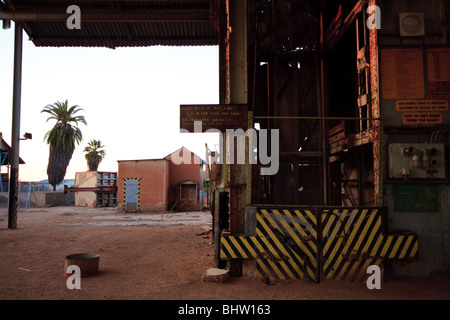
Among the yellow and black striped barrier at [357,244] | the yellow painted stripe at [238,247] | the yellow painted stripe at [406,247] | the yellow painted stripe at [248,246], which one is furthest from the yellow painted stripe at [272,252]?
the yellow painted stripe at [406,247]

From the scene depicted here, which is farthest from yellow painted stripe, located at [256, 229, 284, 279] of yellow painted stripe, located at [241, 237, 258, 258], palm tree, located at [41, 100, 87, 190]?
palm tree, located at [41, 100, 87, 190]

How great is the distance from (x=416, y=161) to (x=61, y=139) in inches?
1689

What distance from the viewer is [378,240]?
5305 mm

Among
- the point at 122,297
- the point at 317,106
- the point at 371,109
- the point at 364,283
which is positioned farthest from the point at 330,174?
the point at 122,297

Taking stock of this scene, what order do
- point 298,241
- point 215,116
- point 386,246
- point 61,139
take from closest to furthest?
point 386,246
point 298,241
point 215,116
point 61,139

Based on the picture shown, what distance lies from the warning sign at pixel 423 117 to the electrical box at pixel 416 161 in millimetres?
458

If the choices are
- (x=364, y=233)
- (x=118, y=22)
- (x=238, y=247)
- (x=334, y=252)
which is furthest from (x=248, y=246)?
(x=118, y=22)

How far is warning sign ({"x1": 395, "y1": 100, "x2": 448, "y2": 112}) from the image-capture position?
564 centimetres

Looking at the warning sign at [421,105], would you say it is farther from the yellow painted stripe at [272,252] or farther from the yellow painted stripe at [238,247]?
the yellow painted stripe at [238,247]

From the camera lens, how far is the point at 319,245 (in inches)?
211

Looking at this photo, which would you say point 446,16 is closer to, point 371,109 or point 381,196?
point 371,109

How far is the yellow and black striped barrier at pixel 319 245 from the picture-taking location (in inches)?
208

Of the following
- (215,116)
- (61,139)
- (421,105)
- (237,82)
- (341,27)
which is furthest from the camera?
(61,139)

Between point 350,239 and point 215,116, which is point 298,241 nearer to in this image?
point 350,239
